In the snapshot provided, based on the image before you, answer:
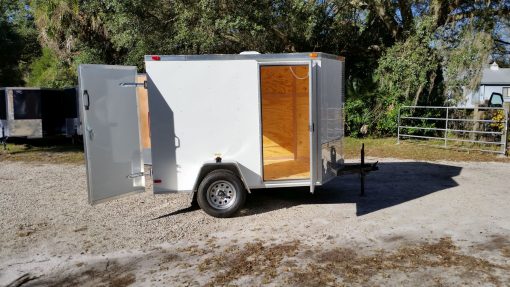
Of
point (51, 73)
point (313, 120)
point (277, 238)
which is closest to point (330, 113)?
point (313, 120)

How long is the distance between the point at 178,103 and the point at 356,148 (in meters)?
8.79

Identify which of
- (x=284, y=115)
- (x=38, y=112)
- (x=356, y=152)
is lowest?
(x=356, y=152)

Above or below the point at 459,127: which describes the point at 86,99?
above

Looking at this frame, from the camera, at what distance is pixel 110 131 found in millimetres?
6461

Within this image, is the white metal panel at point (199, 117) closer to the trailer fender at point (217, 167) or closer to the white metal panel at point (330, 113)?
the trailer fender at point (217, 167)

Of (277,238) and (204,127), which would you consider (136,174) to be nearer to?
(204,127)

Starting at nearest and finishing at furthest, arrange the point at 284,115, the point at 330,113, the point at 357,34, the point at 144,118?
the point at 330,113 → the point at 144,118 → the point at 284,115 → the point at 357,34

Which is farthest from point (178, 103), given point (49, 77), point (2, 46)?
point (2, 46)

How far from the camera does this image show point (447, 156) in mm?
12500

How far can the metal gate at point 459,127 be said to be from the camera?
12984 mm

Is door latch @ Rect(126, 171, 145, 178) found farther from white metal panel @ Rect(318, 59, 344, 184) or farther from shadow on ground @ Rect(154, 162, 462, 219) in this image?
white metal panel @ Rect(318, 59, 344, 184)

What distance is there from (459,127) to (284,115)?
7875 millimetres

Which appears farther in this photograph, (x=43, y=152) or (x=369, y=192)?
(x=43, y=152)

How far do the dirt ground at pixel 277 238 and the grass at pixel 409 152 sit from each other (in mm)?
3029
